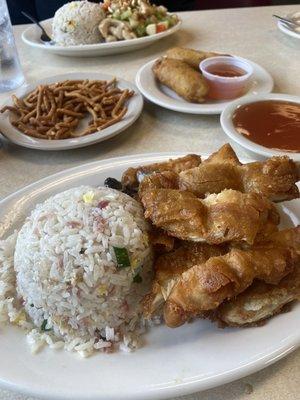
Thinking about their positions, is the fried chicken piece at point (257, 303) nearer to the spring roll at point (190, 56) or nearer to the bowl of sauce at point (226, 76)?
the bowl of sauce at point (226, 76)

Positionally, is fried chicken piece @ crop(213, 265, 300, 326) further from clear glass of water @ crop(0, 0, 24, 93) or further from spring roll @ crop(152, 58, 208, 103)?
clear glass of water @ crop(0, 0, 24, 93)

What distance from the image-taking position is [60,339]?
1.03 metres

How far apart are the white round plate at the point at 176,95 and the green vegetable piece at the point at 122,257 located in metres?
0.99

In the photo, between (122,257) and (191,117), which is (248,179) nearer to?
(122,257)

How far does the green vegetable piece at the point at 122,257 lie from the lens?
1.05 meters

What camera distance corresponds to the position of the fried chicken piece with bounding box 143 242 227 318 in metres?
1.01

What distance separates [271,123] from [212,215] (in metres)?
0.80

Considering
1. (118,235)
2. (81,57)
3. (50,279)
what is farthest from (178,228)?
(81,57)

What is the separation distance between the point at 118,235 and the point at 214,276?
0.25 m

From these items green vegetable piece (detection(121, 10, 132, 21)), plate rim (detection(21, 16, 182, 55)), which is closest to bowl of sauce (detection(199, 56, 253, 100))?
plate rim (detection(21, 16, 182, 55))

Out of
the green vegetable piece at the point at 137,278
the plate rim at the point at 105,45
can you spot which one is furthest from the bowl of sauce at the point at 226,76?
the green vegetable piece at the point at 137,278

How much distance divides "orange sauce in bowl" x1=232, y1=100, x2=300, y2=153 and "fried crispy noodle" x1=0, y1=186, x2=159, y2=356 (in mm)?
699

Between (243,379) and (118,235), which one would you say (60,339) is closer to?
(118,235)

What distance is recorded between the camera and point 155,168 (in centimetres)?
136
